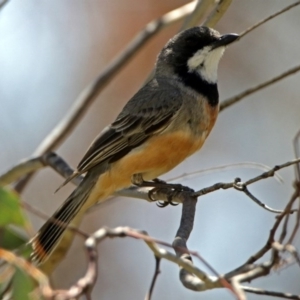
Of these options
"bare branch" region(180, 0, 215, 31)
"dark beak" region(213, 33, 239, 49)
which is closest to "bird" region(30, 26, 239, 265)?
"dark beak" region(213, 33, 239, 49)

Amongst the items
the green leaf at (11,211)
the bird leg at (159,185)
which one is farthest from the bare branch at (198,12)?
the green leaf at (11,211)

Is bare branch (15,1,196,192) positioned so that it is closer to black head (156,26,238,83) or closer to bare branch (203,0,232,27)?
black head (156,26,238,83)

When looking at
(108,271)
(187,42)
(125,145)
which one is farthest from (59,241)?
(108,271)

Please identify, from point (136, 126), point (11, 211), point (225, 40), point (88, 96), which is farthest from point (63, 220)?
point (11, 211)

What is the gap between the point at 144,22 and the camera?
23.1ft

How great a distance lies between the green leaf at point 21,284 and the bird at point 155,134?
1731 mm

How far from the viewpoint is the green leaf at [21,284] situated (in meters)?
2.28

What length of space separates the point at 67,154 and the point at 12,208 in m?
4.65

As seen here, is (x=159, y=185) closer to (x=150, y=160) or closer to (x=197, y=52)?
(x=150, y=160)

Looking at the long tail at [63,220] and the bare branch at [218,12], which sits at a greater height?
the bare branch at [218,12]

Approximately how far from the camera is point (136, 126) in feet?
14.8

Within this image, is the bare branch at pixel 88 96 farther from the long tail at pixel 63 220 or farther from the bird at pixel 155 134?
the long tail at pixel 63 220

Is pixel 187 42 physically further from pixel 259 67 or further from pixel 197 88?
pixel 259 67

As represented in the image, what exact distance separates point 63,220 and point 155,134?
2.63ft
